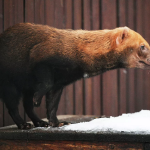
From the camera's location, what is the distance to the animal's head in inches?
116

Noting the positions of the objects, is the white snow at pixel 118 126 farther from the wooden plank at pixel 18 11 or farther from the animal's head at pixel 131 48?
the wooden plank at pixel 18 11

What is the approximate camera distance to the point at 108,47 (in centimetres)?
296

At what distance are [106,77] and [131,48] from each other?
1.90 meters

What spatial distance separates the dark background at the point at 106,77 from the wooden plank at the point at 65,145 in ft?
6.74

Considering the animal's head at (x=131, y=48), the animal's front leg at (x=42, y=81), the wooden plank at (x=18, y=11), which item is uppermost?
the wooden plank at (x=18, y=11)

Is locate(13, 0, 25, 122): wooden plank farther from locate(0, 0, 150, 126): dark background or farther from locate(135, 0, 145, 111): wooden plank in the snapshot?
locate(135, 0, 145, 111): wooden plank

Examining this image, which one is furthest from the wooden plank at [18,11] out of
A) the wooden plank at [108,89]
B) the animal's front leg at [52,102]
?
the wooden plank at [108,89]

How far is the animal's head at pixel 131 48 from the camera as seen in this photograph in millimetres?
2951

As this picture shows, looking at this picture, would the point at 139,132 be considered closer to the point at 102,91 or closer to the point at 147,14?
the point at 102,91

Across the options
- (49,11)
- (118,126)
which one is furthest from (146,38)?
(118,126)

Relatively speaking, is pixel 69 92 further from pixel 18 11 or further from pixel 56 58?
pixel 56 58

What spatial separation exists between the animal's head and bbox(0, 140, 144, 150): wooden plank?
0.90 meters

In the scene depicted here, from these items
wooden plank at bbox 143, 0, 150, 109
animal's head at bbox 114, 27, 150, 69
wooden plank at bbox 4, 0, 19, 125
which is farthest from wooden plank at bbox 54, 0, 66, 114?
animal's head at bbox 114, 27, 150, 69

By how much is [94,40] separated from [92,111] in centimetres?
201
